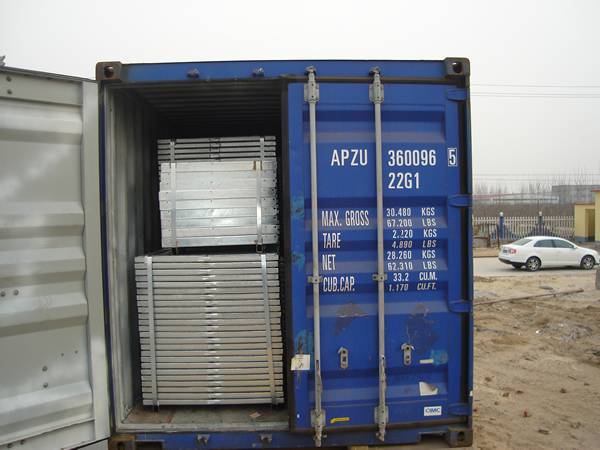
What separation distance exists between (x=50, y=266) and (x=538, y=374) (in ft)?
20.5

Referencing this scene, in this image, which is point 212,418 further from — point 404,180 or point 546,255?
point 546,255

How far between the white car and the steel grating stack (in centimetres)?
1772

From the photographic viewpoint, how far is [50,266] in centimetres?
289

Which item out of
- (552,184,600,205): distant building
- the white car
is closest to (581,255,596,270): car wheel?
the white car

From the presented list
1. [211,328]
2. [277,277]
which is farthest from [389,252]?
[211,328]

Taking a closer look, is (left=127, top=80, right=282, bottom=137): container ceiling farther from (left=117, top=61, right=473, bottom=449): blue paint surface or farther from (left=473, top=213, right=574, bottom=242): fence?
(left=473, top=213, right=574, bottom=242): fence

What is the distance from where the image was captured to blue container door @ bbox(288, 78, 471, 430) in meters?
3.10

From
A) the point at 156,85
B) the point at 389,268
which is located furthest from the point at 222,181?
the point at 389,268

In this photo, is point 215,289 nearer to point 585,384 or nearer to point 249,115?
point 249,115

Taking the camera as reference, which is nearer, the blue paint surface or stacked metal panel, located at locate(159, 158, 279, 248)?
the blue paint surface

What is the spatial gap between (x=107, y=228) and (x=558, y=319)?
8954mm

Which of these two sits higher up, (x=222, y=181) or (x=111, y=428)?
(x=222, y=181)

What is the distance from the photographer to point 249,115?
4.66 m

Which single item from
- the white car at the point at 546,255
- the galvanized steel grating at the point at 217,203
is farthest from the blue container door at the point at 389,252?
the white car at the point at 546,255
